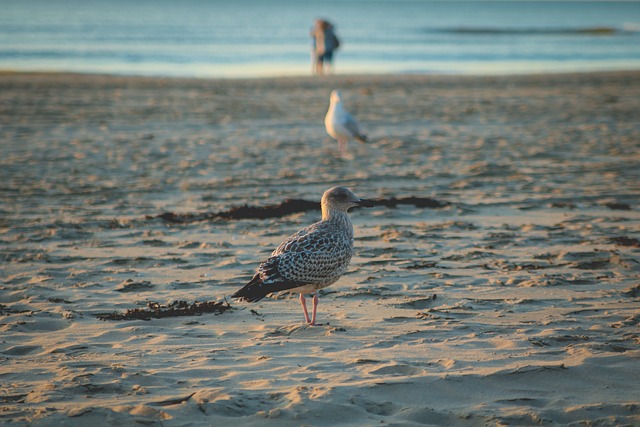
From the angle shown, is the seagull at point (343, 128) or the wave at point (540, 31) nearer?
the seagull at point (343, 128)

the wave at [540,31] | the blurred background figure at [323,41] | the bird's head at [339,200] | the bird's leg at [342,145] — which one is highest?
the wave at [540,31]

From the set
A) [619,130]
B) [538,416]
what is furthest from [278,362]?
[619,130]

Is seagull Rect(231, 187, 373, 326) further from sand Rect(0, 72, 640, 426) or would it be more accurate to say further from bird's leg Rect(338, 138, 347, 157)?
bird's leg Rect(338, 138, 347, 157)

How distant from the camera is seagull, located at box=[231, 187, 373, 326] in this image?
211 inches

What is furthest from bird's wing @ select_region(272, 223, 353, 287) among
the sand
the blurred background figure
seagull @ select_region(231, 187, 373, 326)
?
the blurred background figure

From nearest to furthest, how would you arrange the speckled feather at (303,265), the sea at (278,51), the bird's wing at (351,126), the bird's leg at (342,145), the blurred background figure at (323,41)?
the speckled feather at (303,265) < the bird's wing at (351,126) < the bird's leg at (342,145) < the blurred background figure at (323,41) < the sea at (278,51)

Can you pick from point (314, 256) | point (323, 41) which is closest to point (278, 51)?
point (323, 41)

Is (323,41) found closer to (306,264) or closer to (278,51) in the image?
(278,51)

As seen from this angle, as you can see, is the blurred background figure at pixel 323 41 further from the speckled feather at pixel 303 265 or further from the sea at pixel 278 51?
the speckled feather at pixel 303 265

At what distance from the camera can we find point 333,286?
6.48 m

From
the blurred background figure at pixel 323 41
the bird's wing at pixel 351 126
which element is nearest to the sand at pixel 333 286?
the bird's wing at pixel 351 126

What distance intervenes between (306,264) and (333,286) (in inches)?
44.7

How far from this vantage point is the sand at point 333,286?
425 cm

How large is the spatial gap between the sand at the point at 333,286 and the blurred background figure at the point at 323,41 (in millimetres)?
10093
